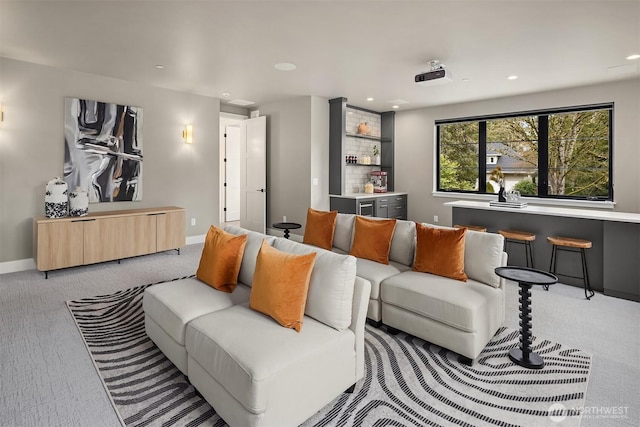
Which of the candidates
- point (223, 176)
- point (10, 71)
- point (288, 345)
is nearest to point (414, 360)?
point (288, 345)

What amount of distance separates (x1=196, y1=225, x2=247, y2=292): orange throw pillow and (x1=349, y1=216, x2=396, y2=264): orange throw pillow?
1236mm

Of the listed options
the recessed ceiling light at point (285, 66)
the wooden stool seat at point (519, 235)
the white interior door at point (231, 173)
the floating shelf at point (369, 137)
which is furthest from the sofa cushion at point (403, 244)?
the white interior door at point (231, 173)

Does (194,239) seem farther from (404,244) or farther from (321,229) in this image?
(404,244)

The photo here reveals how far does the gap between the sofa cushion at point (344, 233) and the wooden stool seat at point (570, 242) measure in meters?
2.37

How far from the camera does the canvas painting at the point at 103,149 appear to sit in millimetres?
4875

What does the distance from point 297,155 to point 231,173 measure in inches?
128

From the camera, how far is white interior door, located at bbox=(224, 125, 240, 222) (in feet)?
29.8

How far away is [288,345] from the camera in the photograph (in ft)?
5.99

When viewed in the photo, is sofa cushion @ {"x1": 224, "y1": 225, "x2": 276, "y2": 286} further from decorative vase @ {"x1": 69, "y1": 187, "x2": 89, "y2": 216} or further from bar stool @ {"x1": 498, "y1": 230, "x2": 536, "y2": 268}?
bar stool @ {"x1": 498, "y1": 230, "x2": 536, "y2": 268}

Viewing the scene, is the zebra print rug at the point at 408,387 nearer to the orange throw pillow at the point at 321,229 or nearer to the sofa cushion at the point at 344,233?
the sofa cushion at the point at 344,233

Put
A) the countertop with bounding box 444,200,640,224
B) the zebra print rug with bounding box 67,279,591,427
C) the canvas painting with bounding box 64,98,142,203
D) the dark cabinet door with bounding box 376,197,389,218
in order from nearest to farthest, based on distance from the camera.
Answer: the zebra print rug with bounding box 67,279,591,427 < the countertop with bounding box 444,200,640,224 < the canvas painting with bounding box 64,98,142,203 < the dark cabinet door with bounding box 376,197,389,218

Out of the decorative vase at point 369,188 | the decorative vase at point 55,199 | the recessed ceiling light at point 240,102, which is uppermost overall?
the recessed ceiling light at point 240,102

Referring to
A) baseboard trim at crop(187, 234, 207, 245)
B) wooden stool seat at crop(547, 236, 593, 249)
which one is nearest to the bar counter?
wooden stool seat at crop(547, 236, 593, 249)

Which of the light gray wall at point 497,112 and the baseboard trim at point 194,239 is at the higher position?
the light gray wall at point 497,112
